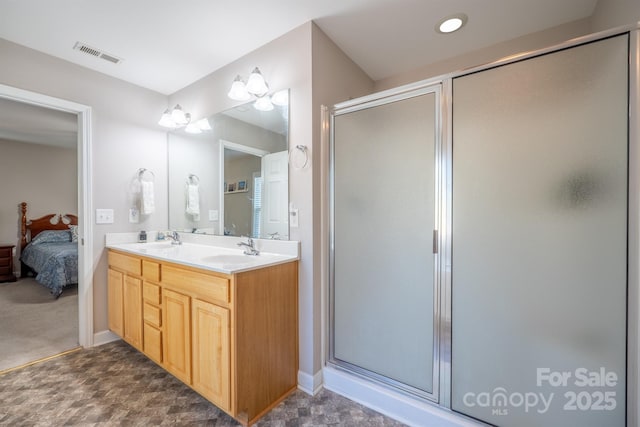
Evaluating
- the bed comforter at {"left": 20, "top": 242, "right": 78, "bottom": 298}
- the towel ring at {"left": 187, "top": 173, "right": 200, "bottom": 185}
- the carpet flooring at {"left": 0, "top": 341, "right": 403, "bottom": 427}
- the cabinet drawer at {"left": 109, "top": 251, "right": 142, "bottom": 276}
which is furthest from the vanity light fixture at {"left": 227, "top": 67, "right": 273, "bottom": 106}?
the bed comforter at {"left": 20, "top": 242, "right": 78, "bottom": 298}

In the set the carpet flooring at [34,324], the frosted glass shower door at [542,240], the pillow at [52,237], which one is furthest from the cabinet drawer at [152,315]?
the pillow at [52,237]

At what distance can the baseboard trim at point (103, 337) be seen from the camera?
2.31 m

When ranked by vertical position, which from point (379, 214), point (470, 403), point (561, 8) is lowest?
point (470, 403)

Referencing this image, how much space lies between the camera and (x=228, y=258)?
6.47 ft

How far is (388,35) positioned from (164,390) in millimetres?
2916

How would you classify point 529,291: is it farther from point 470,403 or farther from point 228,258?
point 228,258

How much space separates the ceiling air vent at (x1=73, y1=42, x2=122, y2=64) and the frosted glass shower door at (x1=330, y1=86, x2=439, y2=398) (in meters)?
1.93

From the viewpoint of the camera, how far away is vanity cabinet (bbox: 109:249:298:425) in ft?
4.63

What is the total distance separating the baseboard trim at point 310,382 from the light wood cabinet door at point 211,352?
522 mm

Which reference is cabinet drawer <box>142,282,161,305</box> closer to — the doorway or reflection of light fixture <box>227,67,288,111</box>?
the doorway

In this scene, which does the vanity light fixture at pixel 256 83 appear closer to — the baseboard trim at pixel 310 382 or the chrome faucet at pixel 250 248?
the chrome faucet at pixel 250 248

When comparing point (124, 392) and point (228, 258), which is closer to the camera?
point (124, 392)

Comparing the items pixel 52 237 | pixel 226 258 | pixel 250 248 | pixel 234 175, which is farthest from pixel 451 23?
pixel 52 237

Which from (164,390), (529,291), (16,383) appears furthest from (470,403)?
(16,383)
